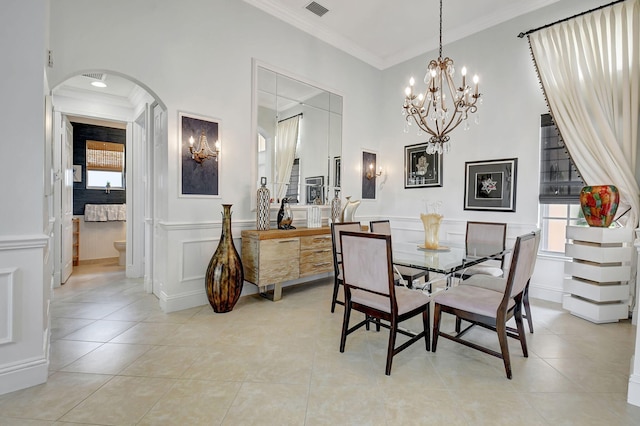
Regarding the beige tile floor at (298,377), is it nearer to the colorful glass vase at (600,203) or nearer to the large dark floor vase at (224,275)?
the large dark floor vase at (224,275)

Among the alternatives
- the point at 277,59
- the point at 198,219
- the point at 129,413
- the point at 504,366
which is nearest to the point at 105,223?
the point at 198,219

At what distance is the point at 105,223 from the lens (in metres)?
5.97

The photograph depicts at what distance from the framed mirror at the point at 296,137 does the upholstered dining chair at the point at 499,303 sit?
99.9 inches

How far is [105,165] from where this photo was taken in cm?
602

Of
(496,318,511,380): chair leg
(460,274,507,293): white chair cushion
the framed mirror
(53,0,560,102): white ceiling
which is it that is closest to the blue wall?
(53,0,560,102): white ceiling

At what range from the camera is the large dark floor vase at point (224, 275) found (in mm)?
3154

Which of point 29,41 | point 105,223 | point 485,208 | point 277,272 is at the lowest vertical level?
point 277,272

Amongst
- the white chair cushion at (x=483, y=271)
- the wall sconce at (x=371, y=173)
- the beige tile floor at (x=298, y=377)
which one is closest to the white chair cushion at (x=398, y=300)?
the beige tile floor at (x=298, y=377)

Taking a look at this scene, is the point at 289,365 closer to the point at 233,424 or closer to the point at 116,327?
the point at 233,424

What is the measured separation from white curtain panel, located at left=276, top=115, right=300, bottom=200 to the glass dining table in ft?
5.87

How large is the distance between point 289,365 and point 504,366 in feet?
5.15

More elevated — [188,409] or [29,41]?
[29,41]

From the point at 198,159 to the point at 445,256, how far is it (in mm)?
2762

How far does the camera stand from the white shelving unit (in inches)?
119
